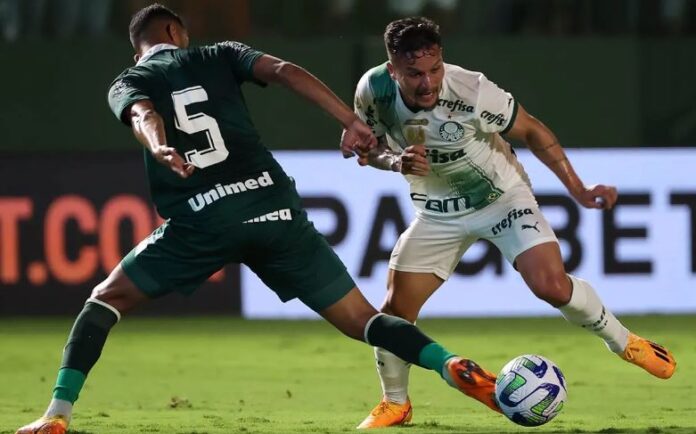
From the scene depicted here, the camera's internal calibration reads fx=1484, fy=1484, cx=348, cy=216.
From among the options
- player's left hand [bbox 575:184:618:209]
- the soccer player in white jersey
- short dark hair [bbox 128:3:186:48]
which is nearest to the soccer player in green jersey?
short dark hair [bbox 128:3:186:48]

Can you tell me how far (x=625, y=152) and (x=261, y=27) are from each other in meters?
3.26

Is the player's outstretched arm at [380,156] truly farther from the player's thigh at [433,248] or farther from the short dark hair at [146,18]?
the short dark hair at [146,18]

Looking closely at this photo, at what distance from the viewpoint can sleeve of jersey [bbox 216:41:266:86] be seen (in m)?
5.80

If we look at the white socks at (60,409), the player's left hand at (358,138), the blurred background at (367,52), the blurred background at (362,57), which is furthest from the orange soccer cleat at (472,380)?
the blurred background at (367,52)

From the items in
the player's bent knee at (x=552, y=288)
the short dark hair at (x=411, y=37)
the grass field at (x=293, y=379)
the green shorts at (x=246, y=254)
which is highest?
the short dark hair at (x=411, y=37)

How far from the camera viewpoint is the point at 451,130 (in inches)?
255

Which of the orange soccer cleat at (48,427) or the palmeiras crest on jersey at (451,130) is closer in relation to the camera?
the orange soccer cleat at (48,427)

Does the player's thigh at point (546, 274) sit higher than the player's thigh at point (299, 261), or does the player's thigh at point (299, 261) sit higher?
the player's thigh at point (299, 261)

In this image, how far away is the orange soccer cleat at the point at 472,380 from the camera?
5.45 m

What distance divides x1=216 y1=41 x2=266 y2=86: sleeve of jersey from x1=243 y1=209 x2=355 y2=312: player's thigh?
572 millimetres

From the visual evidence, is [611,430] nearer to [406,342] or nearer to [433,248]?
[406,342]

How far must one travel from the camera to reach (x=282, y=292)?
237 inches

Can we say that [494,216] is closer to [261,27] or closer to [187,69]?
[187,69]

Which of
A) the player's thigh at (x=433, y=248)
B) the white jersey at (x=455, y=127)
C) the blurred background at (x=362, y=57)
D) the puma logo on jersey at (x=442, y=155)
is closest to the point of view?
the white jersey at (x=455, y=127)
